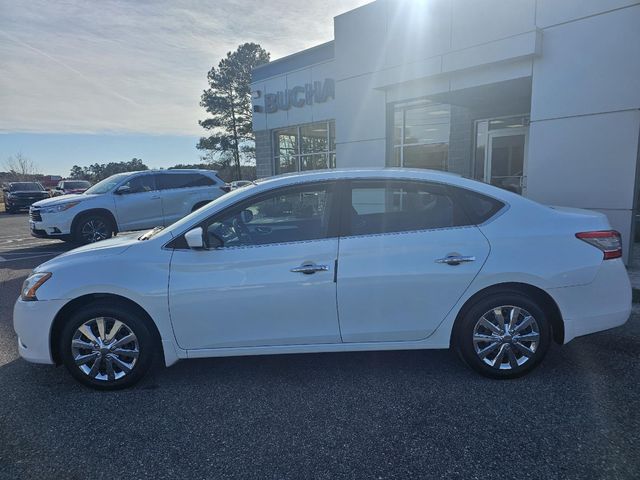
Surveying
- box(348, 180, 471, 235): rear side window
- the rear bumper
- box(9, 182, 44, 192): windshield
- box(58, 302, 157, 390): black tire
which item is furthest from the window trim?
box(9, 182, 44, 192): windshield

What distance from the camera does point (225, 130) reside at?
4291 cm

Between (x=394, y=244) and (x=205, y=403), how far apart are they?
1.85m

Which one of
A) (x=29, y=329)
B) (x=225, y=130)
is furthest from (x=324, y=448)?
(x=225, y=130)

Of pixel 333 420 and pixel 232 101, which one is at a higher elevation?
pixel 232 101

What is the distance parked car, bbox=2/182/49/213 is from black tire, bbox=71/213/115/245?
16.5 m

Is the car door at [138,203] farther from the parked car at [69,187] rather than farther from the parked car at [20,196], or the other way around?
the parked car at [20,196]

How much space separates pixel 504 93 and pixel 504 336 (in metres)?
6.75

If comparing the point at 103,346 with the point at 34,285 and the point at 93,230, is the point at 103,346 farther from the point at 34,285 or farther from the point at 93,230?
the point at 93,230

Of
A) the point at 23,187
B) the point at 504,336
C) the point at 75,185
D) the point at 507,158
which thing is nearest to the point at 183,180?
the point at 507,158

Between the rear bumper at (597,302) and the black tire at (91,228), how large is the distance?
9686mm

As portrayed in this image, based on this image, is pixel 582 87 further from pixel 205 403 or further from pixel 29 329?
pixel 29 329

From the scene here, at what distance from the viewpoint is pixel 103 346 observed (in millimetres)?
3297

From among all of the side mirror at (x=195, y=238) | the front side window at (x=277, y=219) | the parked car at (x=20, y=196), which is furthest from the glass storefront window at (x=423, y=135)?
the parked car at (x=20, y=196)

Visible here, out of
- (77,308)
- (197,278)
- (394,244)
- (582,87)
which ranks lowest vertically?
(77,308)
